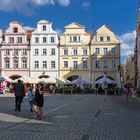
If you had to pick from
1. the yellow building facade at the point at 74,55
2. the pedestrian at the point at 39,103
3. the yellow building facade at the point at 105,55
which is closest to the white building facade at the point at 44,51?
the yellow building facade at the point at 74,55

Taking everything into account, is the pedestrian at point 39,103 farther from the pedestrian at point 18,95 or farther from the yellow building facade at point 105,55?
the yellow building facade at point 105,55

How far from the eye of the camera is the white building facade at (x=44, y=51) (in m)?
83.1

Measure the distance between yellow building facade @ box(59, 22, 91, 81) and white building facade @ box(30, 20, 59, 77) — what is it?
1.25 m

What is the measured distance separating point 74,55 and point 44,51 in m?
6.21

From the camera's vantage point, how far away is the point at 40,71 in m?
83.4

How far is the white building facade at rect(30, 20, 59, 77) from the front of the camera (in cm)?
8306

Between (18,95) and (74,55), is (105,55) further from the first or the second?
(18,95)

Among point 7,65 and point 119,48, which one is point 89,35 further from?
point 7,65

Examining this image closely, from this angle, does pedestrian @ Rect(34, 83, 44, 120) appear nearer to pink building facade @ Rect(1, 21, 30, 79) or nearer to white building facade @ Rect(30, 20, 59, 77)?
white building facade @ Rect(30, 20, 59, 77)

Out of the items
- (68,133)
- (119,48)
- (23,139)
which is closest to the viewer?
(23,139)

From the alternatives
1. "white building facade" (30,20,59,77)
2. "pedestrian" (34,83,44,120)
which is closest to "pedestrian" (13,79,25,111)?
"pedestrian" (34,83,44,120)

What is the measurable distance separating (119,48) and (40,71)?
661 inches

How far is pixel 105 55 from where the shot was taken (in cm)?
8300

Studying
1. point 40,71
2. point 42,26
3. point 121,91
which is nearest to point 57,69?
point 40,71
